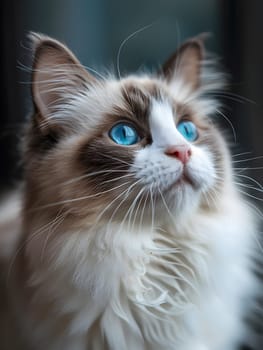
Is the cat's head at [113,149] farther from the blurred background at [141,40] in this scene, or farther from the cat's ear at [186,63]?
the blurred background at [141,40]

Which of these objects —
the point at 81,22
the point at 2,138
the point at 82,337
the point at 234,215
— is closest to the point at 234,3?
the point at 81,22

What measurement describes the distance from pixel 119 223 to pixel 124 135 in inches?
7.4

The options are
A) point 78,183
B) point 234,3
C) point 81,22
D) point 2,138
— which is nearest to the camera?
point 78,183

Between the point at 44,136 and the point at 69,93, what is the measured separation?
0.41ft

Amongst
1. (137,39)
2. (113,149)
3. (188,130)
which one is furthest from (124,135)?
(137,39)

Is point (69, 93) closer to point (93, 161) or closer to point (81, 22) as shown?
point (93, 161)

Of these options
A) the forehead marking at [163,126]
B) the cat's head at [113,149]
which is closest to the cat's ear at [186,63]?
the cat's head at [113,149]

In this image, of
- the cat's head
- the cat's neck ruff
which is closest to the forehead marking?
the cat's head

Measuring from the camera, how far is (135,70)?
5.20ft

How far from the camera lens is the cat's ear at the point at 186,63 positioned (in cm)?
132

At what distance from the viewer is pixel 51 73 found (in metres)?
1.12

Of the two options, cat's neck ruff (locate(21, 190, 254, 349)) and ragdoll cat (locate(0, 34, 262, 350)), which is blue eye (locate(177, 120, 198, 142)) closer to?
ragdoll cat (locate(0, 34, 262, 350))

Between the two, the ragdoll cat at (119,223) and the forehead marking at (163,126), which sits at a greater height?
the forehead marking at (163,126)

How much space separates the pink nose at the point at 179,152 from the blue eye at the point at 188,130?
15 cm
